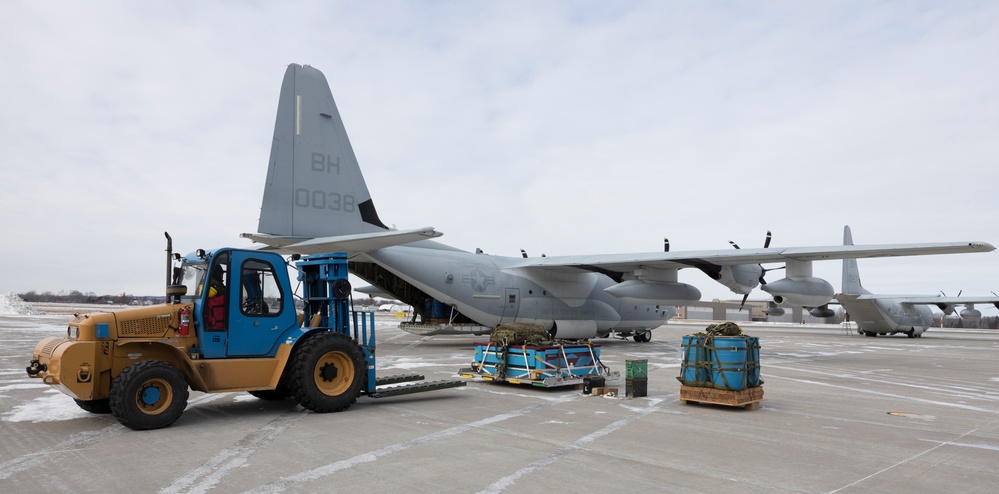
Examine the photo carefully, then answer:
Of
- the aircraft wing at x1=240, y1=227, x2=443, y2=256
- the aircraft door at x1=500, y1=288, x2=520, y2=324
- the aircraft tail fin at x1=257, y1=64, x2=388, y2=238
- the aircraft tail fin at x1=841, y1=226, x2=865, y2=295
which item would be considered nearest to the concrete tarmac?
the aircraft wing at x1=240, y1=227, x2=443, y2=256

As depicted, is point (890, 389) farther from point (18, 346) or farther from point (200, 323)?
point (18, 346)

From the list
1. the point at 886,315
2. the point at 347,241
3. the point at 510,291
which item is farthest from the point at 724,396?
the point at 886,315

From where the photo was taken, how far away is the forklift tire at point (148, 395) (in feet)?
23.5

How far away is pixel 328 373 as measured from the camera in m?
8.96

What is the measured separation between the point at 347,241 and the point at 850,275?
3552cm

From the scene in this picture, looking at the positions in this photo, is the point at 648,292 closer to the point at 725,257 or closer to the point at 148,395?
the point at 725,257

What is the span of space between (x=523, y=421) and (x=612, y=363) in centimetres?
902

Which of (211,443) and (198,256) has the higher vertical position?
(198,256)

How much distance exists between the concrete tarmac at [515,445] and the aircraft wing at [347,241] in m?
3.22

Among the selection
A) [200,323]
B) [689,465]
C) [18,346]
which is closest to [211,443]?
[200,323]

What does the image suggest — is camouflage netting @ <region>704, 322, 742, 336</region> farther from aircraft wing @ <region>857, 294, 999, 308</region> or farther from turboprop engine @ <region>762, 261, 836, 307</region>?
aircraft wing @ <region>857, 294, 999, 308</region>

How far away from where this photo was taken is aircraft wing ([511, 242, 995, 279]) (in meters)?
16.6

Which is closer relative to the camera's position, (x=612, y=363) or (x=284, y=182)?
(x=284, y=182)

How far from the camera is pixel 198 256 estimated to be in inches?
337
